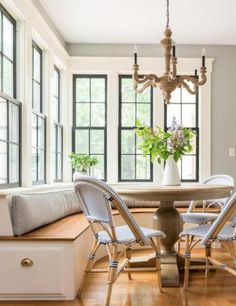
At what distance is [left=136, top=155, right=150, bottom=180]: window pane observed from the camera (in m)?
4.98

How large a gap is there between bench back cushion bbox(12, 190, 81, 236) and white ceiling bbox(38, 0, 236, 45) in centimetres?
190

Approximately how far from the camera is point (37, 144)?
3.95 m

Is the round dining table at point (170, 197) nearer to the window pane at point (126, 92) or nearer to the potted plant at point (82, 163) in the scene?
the potted plant at point (82, 163)

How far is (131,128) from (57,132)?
0.99 metres

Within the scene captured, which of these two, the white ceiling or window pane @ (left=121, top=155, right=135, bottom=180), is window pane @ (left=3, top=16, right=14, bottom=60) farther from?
window pane @ (left=121, top=155, right=135, bottom=180)

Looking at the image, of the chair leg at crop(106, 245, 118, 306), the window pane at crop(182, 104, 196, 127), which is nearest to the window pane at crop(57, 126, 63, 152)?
the window pane at crop(182, 104, 196, 127)

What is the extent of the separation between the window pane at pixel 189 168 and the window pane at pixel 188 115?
45 centimetres

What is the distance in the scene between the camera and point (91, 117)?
4.99 meters

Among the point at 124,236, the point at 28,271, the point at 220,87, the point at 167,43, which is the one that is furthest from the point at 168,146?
the point at 220,87

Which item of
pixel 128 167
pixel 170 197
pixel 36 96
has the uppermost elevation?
pixel 36 96

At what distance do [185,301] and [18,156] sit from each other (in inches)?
73.4

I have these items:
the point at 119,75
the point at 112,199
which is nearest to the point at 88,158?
the point at 119,75

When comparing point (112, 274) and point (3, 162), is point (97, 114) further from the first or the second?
point (112, 274)

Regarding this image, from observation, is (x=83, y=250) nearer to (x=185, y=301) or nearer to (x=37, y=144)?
(x=185, y=301)
